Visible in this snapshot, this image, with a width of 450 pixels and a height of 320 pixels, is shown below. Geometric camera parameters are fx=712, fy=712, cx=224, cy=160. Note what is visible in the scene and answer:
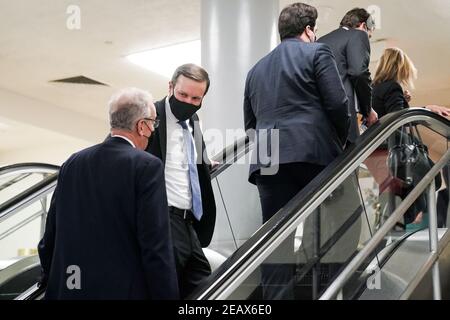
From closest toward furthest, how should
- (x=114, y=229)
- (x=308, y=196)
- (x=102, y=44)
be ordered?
(x=114, y=229) → (x=308, y=196) → (x=102, y=44)

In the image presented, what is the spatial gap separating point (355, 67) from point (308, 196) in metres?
1.29

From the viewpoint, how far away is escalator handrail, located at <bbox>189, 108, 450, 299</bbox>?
2.67 meters

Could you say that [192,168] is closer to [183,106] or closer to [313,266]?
[183,106]

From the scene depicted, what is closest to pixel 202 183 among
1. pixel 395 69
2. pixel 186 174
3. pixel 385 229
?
pixel 186 174

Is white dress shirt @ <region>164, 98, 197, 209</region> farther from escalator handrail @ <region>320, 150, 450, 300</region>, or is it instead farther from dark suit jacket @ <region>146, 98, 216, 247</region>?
escalator handrail @ <region>320, 150, 450, 300</region>

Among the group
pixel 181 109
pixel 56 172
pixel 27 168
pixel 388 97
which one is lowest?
pixel 27 168

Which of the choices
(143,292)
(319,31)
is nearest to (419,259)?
(143,292)

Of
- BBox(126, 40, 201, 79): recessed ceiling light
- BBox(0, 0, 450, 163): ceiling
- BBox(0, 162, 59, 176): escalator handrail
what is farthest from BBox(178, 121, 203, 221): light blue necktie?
BBox(126, 40, 201, 79): recessed ceiling light

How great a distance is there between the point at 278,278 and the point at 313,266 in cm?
31

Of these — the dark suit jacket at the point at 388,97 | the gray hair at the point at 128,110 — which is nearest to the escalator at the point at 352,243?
the dark suit jacket at the point at 388,97

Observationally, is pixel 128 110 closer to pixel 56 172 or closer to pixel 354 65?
pixel 354 65

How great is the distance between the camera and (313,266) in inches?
130

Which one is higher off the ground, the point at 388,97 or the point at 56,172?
the point at 388,97

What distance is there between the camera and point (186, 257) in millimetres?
3250
